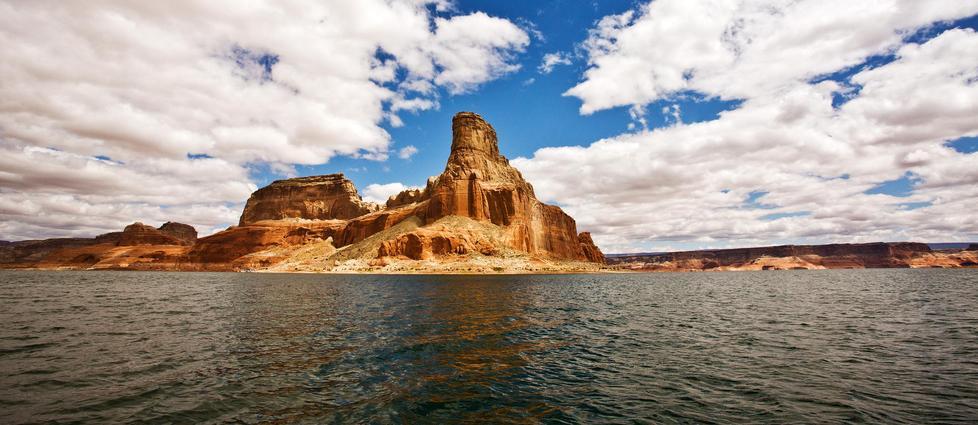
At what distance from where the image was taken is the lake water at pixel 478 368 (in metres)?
13.2

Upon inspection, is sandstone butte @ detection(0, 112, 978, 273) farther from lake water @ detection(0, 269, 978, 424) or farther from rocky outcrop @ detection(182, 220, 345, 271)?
lake water @ detection(0, 269, 978, 424)

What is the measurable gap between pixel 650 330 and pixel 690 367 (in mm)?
10355

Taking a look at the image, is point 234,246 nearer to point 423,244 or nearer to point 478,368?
point 423,244

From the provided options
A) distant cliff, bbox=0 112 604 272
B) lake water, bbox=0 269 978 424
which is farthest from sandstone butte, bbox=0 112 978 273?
lake water, bbox=0 269 978 424

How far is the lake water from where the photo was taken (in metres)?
13.2

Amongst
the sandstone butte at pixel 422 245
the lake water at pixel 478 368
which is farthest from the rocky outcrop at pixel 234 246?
the lake water at pixel 478 368

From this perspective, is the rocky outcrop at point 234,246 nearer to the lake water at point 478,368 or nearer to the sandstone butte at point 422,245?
the sandstone butte at point 422,245

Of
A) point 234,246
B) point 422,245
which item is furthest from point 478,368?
point 234,246

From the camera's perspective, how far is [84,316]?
31688 mm

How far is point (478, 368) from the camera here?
18.7 meters

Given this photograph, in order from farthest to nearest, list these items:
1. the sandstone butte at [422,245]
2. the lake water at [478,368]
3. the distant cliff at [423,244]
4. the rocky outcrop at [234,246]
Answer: the rocky outcrop at [234,246]
the distant cliff at [423,244]
the sandstone butte at [422,245]
the lake water at [478,368]

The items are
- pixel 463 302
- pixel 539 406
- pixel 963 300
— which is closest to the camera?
pixel 539 406

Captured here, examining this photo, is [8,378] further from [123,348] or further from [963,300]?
[963,300]

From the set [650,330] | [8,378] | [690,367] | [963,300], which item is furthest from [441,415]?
[963,300]
